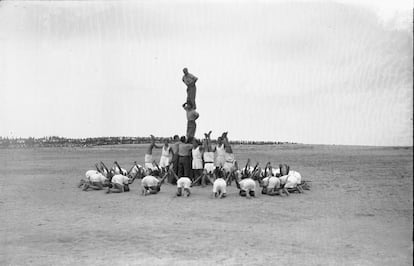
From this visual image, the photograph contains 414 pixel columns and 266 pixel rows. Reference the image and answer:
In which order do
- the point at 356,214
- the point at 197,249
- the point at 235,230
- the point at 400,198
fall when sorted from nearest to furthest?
1. the point at 197,249
2. the point at 235,230
3. the point at 356,214
4. the point at 400,198

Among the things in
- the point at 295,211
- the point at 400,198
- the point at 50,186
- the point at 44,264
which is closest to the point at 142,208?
the point at 295,211

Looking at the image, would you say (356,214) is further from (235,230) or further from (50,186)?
(50,186)

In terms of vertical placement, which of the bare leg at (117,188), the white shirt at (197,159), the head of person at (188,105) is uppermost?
the head of person at (188,105)

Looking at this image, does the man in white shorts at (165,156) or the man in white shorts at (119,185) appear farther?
the man in white shorts at (165,156)

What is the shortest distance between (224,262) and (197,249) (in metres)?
→ 0.81

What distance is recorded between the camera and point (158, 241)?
886cm

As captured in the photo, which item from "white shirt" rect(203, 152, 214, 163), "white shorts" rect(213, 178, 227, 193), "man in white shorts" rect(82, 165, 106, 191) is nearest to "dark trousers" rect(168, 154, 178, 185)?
"white shirt" rect(203, 152, 214, 163)

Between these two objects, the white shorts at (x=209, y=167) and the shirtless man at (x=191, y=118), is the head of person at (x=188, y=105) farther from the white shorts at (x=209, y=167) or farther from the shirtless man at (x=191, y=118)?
the white shorts at (x=209, y=167)

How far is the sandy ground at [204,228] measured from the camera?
794 cm

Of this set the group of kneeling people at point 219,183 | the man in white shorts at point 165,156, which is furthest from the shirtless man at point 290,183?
the man in white shorts at point 165,156

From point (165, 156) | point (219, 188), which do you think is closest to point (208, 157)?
point (165, 156)

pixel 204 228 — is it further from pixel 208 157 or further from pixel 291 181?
pixel 208 157

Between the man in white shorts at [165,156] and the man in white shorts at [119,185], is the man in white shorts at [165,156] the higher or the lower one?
the higher one

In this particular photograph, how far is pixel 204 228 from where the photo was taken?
32.5 feet
